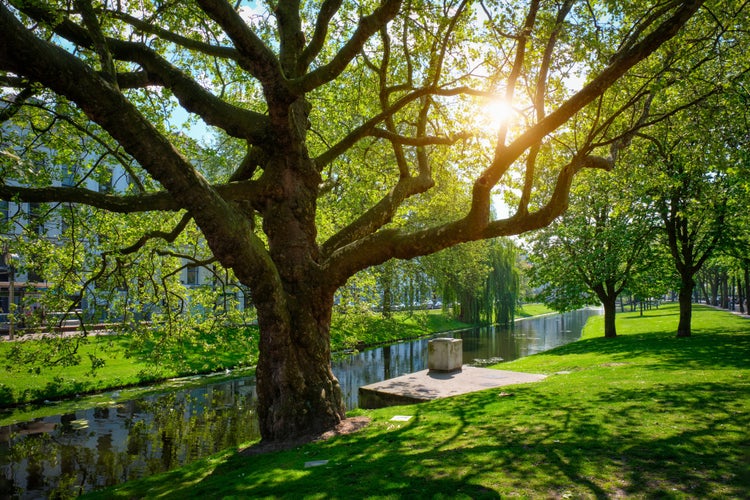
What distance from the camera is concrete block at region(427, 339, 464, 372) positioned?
16797 millimetres

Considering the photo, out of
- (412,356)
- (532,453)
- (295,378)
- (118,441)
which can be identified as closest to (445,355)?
(295,378)

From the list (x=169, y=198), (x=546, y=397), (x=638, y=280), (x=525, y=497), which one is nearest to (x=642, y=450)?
(x=525, y=497)

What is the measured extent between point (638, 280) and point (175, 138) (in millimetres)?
24443

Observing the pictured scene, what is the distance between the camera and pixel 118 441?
39.4 ft

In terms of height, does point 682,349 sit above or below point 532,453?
below

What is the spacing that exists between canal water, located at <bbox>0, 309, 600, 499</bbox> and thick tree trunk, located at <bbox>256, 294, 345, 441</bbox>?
3.27m

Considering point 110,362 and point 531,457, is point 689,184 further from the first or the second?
point 110,362

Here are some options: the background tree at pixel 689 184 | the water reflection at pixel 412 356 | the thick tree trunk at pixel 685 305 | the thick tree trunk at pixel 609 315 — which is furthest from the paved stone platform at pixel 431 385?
the thick tree trunk at pixel 609 315

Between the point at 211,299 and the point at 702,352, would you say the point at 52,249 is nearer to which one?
the point at 211,299

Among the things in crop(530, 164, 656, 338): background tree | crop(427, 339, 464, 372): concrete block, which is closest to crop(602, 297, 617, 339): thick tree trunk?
crop(530, 164, 656, 338): background tree

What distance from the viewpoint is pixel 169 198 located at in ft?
28.0

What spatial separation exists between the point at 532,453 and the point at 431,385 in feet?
27.0

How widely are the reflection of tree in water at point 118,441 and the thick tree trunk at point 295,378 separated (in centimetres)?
330

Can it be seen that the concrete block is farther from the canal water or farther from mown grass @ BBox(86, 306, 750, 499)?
mown grass @ BBox(86, 306, 750, 499)
